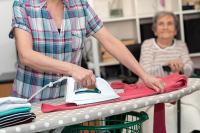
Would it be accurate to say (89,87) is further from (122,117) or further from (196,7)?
(196,7)

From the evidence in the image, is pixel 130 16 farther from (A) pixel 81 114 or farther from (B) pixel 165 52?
(A) pixel 81 114

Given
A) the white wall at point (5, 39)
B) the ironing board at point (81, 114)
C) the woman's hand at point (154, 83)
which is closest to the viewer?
the ironing board at point (81, 114)

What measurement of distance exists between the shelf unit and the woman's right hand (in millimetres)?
1802

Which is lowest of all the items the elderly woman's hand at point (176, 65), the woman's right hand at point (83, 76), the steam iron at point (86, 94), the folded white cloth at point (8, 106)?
the elderly woman's hand at point (176, 65)

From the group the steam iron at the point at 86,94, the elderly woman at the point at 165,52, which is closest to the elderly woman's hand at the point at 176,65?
the elderly woman at the point at 165,52

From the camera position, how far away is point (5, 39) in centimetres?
336

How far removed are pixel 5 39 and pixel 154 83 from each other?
6.93 feet

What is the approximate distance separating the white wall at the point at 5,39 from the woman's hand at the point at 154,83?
6.46 feet

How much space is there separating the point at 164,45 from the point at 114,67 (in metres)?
0.75

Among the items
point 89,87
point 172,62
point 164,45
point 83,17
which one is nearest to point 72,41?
point 83,17

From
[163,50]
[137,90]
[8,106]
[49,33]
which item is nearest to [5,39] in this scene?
[163,50]

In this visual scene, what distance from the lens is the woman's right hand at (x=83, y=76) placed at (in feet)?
4.45

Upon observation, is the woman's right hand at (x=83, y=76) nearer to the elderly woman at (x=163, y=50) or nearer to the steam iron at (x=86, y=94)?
the steam iron at (x=86, y=94)

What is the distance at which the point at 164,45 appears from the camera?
2930 millimetres
